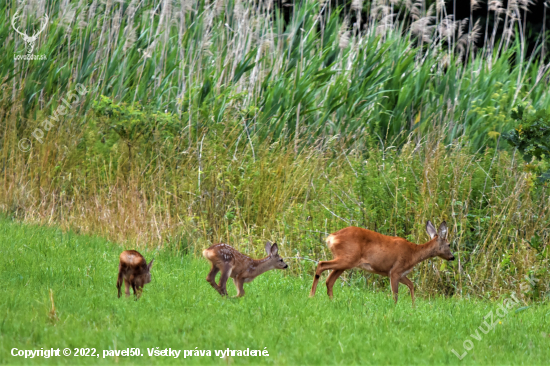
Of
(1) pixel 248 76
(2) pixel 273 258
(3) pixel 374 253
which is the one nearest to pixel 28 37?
(1) pixel 248 76

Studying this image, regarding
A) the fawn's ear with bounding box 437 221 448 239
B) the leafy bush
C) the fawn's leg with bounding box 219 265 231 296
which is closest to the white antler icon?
the fawn's leg with bounding box 219 265 231 296

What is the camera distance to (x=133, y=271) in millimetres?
5883

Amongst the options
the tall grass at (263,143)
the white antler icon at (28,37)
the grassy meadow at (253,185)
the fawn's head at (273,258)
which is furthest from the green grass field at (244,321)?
the white antler icon at (28,37)

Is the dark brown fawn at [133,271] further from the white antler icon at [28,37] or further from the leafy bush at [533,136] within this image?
the white antler icon at [28,37]

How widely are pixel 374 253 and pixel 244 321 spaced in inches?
60.0

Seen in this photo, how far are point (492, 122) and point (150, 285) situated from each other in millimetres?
6466

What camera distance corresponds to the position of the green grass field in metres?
4.73

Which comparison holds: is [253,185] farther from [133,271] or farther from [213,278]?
[133,271]

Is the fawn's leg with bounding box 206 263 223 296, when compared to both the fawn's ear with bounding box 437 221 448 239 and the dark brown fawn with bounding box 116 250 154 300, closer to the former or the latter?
the dark brown fawn with bounding box 116 250 154 300

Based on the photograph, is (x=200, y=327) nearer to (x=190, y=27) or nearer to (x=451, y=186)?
(x=451, y=186)

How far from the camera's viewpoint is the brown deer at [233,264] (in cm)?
603

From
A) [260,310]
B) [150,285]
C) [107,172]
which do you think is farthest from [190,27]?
[260,310]

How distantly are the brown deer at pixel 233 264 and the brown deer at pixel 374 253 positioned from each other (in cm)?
46

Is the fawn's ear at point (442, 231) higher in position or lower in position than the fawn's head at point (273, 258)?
higher
